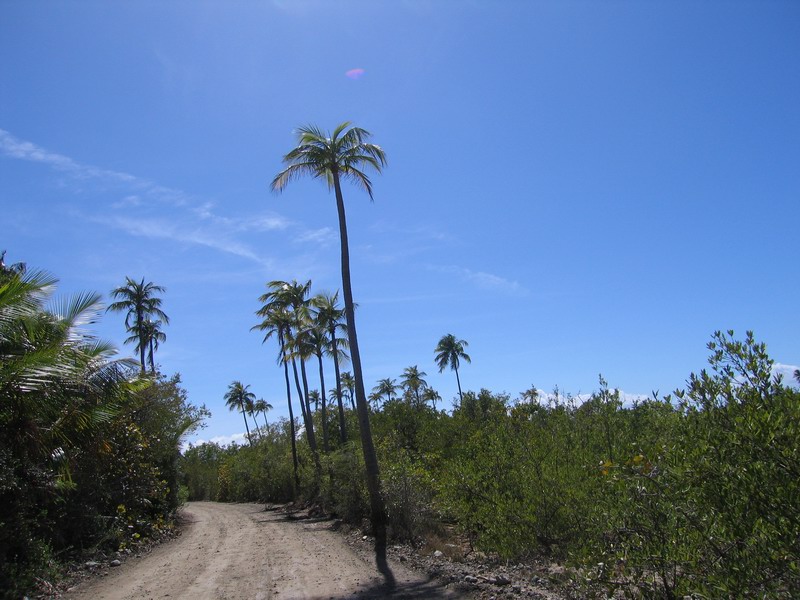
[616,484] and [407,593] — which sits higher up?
[616,484]

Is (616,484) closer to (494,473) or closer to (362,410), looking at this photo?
(494,473)

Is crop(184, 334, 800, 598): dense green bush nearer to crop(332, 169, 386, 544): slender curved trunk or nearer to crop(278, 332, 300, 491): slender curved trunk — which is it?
crop(332, 169, 386, 544): slender curved trunk

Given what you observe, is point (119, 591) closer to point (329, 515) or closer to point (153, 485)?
point (153, 485)

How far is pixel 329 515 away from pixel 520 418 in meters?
14.2

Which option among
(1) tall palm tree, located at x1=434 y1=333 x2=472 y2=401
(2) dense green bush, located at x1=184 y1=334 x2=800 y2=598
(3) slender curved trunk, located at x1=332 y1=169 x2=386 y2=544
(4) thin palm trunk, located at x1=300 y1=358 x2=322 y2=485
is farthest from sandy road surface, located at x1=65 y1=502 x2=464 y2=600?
(1) tall palm tree, located at x1=434 y1=333 x2=472 y2=401

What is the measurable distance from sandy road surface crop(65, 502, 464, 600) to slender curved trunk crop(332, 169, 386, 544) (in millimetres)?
1155

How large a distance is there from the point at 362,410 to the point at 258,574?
5665 mm

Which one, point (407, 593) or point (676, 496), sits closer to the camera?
point (676, 496)

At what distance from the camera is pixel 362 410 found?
1538 centimetres

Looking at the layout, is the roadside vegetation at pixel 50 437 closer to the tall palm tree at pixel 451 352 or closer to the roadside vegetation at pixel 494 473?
the roadside vegetation at pixel 494 473

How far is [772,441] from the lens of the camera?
355 centimetres

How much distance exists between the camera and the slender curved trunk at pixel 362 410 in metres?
14.7

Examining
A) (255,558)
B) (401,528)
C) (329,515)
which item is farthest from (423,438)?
(255,558)

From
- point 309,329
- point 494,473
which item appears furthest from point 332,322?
point 494,473
